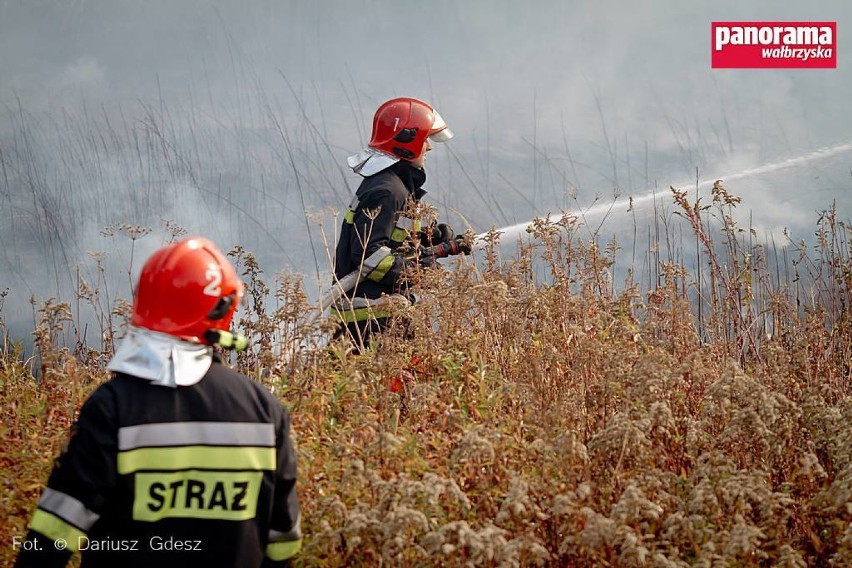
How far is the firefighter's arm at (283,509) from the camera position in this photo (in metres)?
2.86

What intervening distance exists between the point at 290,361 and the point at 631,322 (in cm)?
193

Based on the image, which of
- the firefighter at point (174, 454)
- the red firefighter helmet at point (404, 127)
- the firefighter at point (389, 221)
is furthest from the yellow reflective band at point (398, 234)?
the firefighter at point (174, 454)

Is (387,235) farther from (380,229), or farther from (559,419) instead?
(559,419)

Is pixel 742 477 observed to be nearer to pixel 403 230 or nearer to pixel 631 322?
pixel 631 322

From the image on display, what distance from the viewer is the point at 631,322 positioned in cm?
539

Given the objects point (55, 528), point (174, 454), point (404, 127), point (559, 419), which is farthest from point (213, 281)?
point (404, 127)

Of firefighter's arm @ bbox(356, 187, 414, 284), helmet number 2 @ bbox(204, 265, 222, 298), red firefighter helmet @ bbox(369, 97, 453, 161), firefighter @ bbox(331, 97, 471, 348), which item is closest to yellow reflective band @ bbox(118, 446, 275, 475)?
helmet number 2 @ bbox(204, 265, 222, 298)

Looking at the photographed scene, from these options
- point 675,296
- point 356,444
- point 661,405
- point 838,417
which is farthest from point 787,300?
point 356,444

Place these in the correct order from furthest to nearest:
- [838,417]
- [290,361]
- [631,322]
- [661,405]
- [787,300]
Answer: [787,300]
[631,322]
[290,361]
[838,417]
[661,405]

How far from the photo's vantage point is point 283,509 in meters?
2.88

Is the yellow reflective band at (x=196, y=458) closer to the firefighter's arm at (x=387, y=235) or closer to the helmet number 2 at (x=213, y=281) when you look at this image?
the helmet number 2 at (x=213, y=281)

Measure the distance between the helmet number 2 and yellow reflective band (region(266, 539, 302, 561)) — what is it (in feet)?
2.46

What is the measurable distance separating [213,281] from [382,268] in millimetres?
2891

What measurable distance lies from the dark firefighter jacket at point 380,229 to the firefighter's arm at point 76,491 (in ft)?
9.62
